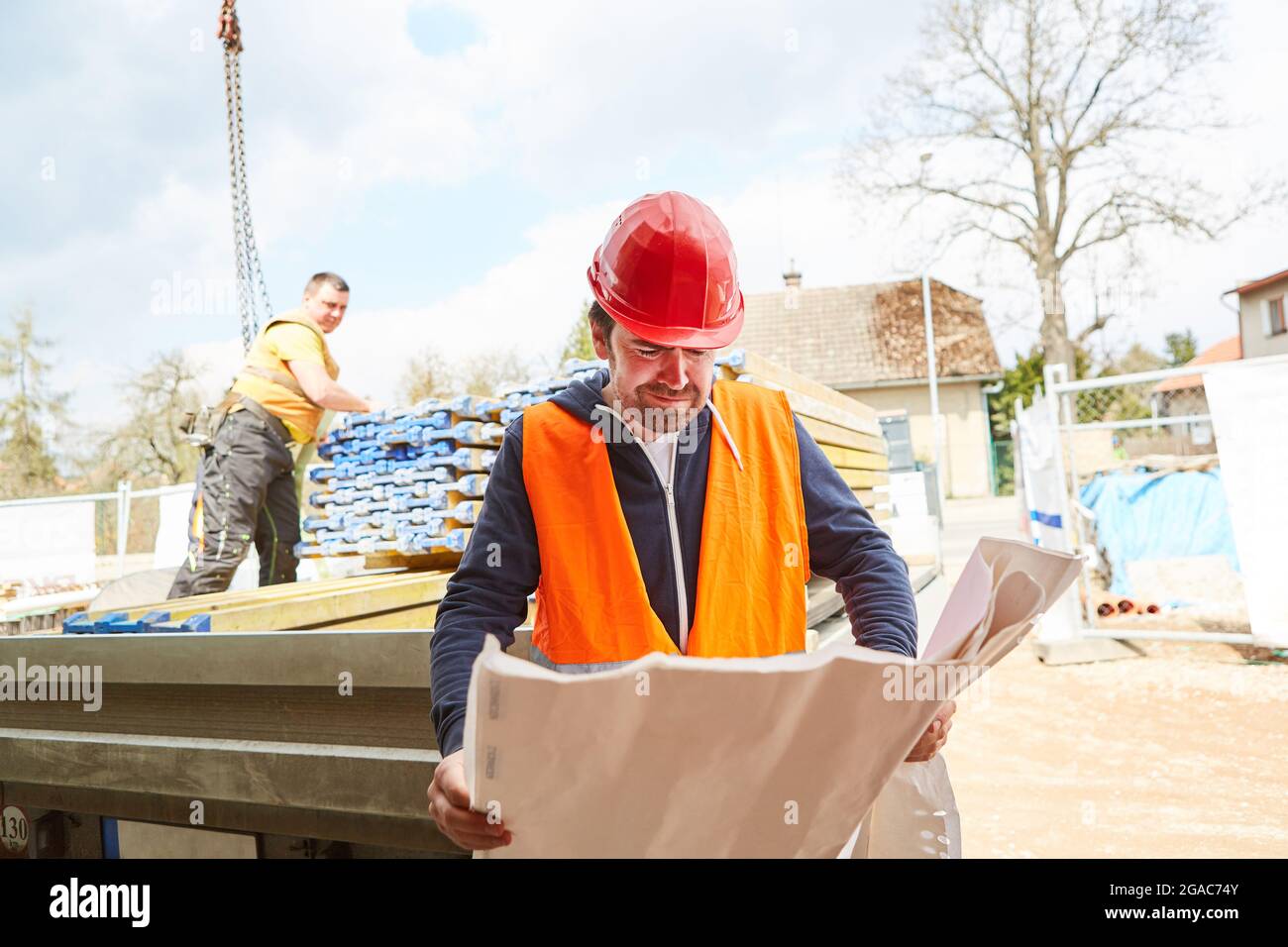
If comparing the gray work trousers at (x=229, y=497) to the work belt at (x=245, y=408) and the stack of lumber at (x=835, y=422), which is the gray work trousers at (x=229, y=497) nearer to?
the work belt at (x=245, y=408)

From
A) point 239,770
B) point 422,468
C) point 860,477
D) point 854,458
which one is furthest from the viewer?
point 860,477

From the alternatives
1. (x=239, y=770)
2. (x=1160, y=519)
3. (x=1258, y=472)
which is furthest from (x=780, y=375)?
(x=1160, y=519)

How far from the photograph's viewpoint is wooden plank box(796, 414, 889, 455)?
4.26m

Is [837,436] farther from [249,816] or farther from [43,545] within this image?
[43,545]

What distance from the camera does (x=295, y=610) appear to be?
9.82 ft

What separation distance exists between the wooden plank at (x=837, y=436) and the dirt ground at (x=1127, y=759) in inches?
62.8

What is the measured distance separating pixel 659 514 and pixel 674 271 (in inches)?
18.0

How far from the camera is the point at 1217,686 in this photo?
6.97 metres

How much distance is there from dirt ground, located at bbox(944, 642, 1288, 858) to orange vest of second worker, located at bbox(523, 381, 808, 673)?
1577 millimetres

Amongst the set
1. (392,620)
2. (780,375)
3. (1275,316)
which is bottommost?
(392,620)

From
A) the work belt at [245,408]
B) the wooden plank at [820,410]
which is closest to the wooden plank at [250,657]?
the wooden plank at [820,410]

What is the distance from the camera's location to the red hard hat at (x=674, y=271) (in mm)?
1601
